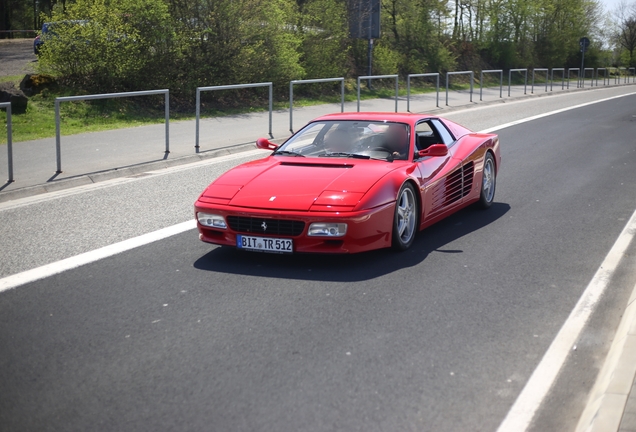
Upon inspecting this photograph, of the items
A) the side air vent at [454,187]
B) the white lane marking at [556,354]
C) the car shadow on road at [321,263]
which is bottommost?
Answer: the white lane marking at [556,354]

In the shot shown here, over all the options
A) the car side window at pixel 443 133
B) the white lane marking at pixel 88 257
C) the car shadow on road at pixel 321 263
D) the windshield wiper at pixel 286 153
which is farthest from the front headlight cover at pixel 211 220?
the car side window at pixel 443 133

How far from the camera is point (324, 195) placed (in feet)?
23.4

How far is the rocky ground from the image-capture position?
28.0 m

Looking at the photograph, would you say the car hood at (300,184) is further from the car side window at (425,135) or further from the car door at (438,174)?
the car side window at (425,135)

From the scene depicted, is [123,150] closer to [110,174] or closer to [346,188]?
[110,174]

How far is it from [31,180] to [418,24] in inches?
1297

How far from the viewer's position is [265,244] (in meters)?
7.08

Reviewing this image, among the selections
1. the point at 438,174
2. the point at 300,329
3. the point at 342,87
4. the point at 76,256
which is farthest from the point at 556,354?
the point at 342,87

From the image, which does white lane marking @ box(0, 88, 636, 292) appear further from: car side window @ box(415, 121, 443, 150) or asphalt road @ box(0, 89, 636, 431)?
car side window @ box(415, 121, 443, 150)

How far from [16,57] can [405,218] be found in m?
31.3

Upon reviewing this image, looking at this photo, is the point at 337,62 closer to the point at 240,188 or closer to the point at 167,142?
the point at 167,142

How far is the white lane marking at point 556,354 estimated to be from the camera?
4.30m

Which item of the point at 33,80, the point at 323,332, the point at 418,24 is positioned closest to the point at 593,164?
the point at 323,332

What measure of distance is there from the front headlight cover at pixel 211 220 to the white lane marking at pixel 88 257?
3.23ft
